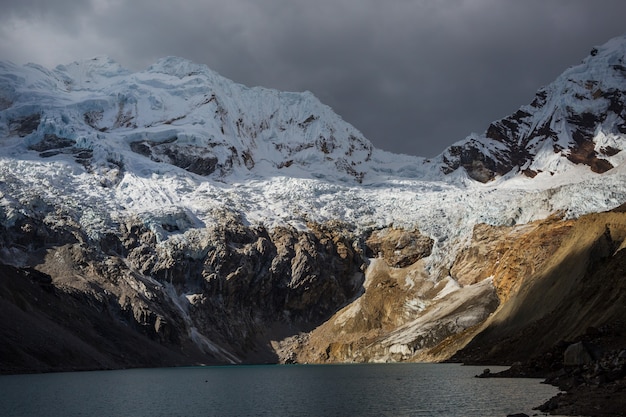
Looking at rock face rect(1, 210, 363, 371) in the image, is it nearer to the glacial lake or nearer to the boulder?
the glacial lake

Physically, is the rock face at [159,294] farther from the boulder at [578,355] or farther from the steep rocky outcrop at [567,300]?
the boulder at [578,355]

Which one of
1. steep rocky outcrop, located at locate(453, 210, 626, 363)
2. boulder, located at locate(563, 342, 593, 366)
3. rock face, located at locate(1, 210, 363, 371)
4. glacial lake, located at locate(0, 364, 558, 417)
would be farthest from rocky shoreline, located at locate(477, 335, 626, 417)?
rock face, located at locate(1, 210, 363, 371)

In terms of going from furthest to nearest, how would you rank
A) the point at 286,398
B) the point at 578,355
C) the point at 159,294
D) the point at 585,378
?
1. the point at 159,294
2. the point at 286,398
3. the point at 578,355
4. the point at 585,378

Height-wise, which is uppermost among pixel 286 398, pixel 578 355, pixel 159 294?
pixel 159 294

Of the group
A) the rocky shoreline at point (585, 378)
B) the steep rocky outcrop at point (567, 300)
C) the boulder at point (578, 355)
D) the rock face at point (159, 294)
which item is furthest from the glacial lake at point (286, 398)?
the rock face at point (159, 294)

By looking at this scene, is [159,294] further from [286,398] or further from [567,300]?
[286,398]

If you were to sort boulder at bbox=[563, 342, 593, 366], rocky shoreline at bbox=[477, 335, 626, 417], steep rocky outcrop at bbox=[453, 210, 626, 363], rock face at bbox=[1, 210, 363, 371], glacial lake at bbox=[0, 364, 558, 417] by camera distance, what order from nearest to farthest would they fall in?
rocky shoreline at bbox=[477, 335, 626, 417] < glacial lake at bbox=[0, 364, 558, 417] < boulder at bbox=[563, 342, 593, 366] < steep rocky outcrop at bbox=[453, 210, 626, 363] < rock face at bbox=[1, 210, 363, 371]

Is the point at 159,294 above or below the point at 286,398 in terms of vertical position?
above

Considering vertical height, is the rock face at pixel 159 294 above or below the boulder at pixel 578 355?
above

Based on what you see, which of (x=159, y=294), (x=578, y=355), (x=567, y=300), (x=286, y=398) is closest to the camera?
(x=578, y=355)

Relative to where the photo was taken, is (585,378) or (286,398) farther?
(286,398)

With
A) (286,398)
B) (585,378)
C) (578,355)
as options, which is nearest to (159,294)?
(286,398)

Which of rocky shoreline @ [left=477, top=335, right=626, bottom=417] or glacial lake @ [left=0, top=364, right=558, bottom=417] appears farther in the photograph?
glacial lake @ [left=0, top=364, right=558, bottom=417]

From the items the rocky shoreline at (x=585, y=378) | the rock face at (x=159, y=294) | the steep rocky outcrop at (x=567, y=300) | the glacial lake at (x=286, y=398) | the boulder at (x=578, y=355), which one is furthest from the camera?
the rock face at (x=159, y=294)
